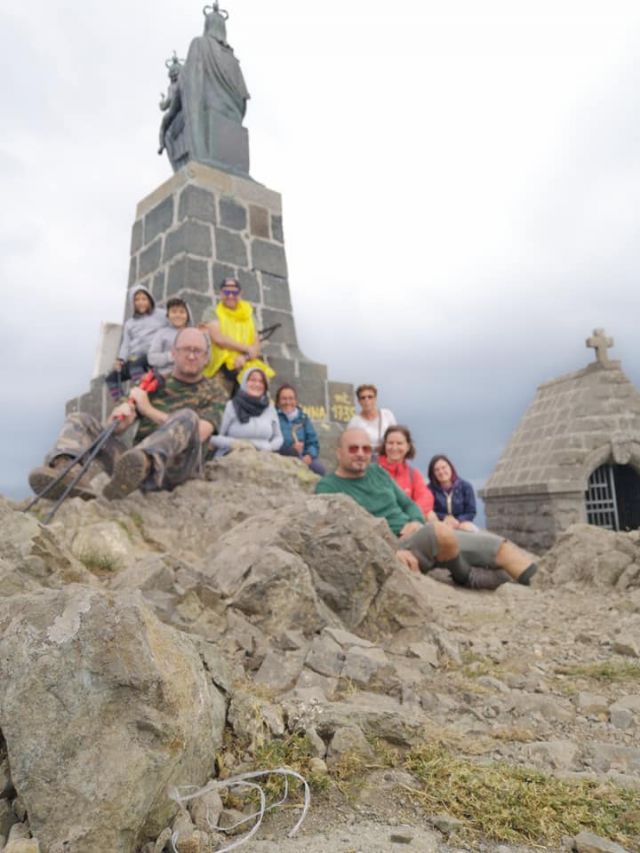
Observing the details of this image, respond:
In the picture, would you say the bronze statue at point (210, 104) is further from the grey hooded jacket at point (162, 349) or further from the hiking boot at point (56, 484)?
the hiking boot at point (56, 484)

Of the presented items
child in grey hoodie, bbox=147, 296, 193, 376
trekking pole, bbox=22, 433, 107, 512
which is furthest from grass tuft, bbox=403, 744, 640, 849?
child in grey hoodie, bbox=147, 296, 193, 376

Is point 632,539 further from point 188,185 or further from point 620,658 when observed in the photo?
point 188,185

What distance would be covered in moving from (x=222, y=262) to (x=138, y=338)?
6.57 ft

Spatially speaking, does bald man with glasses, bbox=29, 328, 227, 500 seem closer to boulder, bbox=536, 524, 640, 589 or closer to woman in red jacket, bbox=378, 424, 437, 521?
woman in red jacket, bbox=378, 424, 437, 521

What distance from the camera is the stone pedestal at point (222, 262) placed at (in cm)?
900

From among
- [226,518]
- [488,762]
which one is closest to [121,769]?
[488,762]

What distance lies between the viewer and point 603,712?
281 cm

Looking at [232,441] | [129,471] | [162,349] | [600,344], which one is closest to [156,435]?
[129,471]

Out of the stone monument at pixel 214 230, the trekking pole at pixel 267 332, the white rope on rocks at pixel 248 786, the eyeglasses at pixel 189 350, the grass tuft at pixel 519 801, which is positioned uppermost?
the stone monument at pixel 214 230

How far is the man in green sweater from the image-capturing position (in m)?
5.39

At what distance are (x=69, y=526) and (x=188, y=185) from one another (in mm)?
5904

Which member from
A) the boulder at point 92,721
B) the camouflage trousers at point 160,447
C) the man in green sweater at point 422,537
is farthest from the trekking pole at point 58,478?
the boulder at point 92,721

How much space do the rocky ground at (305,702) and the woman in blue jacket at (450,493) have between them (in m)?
2.64

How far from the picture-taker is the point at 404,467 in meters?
6.72
